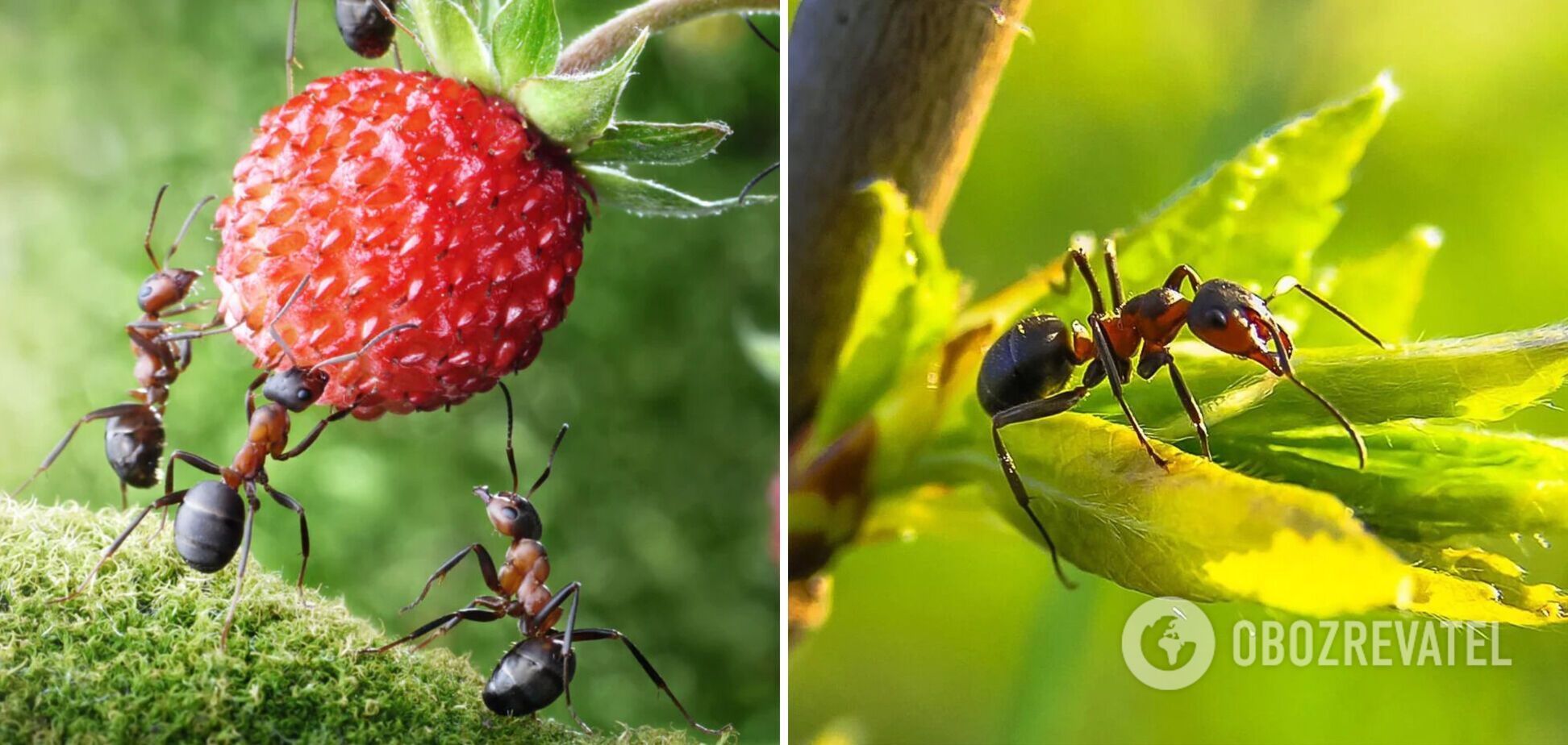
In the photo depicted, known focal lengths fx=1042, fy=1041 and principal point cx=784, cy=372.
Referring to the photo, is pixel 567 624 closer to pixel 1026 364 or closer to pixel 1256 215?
pixel 1026 364

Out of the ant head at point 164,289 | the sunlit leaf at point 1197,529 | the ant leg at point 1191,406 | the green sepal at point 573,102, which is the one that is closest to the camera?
the sunlit leaf at point 1197,529

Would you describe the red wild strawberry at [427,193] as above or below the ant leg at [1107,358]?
above

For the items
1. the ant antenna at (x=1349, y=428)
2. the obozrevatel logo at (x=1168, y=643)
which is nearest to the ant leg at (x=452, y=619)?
the obozrevatel logo at (x=1168, y=643)

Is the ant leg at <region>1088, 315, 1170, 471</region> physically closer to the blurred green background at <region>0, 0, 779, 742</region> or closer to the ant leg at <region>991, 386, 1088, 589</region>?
the ant leg at <region>991, 386, 1088, 589</region>

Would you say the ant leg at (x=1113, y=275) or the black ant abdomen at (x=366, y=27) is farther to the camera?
the black ant abdomen at (x=366, y=27)

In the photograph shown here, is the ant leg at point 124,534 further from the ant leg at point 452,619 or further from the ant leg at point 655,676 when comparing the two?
the ant leg at point 655,676

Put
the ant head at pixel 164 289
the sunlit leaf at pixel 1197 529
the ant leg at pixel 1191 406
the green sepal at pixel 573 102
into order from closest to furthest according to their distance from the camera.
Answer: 1. the sunlit leaf at pixel 1197 529
2. the ant leg at pixel 1191 406
3. the green sepal at pixel 573 102
4. the ant head at pixel 164 289

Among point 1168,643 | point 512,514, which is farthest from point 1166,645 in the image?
point 512,514
